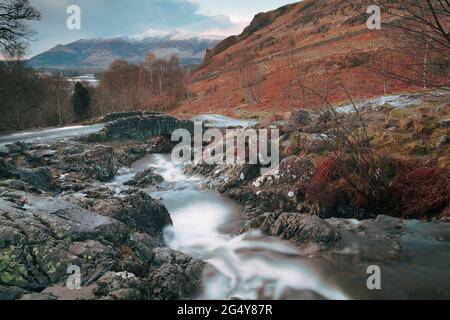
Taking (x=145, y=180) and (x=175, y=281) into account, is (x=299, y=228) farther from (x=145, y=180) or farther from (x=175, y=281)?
(x=145, y=180)

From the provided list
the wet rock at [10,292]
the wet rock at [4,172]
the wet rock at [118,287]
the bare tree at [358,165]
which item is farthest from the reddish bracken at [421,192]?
the wet rock at [4,172]

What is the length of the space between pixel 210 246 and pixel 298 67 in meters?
68.4

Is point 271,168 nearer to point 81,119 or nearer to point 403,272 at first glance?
point 403,272

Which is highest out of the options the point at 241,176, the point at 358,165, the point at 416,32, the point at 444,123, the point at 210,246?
the point at 416,32

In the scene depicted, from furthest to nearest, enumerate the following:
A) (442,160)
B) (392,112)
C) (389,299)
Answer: (392,112) → (442,160) → (389,299)

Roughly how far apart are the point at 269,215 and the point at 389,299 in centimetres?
607

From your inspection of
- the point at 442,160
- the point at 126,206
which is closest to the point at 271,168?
the point at 442,160

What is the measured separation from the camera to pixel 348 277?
1068 centimetres

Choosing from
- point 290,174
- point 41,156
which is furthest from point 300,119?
point 41,156

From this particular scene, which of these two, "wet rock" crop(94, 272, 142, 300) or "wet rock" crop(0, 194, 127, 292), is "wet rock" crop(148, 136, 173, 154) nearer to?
"wet rock" crop(0, 194, 127, 292)

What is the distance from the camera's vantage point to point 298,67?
7688 cm

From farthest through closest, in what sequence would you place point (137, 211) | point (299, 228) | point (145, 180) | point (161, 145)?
point (161, 145), point (145, 180), point (137, 211), point (299, 228)

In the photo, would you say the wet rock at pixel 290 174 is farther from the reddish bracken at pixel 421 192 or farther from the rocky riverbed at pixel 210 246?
the reddish bracken at pixel 421 192

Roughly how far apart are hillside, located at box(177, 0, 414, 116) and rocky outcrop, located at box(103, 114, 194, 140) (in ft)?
40.7
